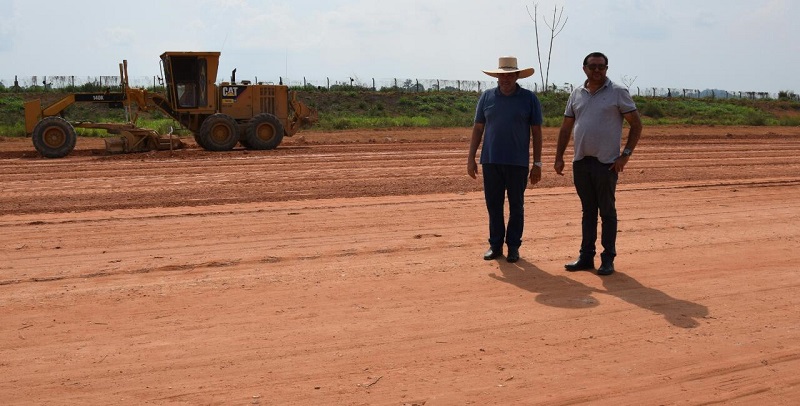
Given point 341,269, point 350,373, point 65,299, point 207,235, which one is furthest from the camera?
point 207,235

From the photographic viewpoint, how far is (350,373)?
18.1 ft

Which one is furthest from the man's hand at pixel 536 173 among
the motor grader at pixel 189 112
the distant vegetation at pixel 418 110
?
the distant vegetation at pixel 418 110

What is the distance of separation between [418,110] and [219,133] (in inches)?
1372

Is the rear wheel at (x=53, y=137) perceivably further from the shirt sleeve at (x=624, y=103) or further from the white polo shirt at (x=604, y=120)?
the shirt sleeve at (x=624, y=103)

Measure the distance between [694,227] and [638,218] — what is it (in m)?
0.89

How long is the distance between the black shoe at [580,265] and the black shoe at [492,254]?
743 millimetres

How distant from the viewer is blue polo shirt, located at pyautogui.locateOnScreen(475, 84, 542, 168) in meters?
8.38

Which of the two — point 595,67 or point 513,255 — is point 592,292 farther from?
point 595,67

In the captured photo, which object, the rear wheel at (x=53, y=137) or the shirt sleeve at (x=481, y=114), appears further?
the rear wheel at (x=53, y=137)

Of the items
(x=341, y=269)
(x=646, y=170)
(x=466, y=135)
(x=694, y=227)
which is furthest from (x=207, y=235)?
(x=466, y=135)

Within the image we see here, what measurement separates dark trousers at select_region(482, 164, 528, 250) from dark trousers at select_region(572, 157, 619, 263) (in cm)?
60

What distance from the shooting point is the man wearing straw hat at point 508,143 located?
8.37 m

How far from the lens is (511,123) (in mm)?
8383

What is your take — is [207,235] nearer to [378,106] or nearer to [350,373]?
[350,373]
